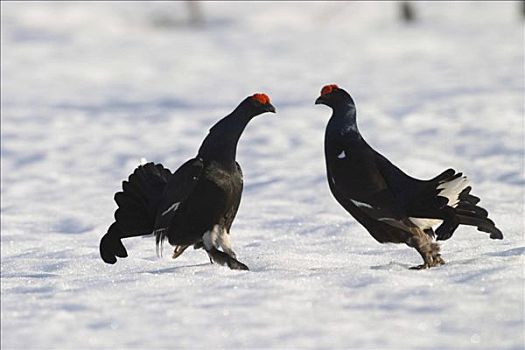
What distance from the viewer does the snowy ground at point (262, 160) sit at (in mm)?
3842

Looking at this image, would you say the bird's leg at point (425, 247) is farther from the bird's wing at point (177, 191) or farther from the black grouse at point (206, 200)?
the bird's wing at point (177, 191)

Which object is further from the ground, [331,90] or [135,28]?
[331,90]

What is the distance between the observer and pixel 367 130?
1166cm

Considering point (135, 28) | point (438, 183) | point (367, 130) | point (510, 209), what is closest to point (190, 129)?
point (367, 130)

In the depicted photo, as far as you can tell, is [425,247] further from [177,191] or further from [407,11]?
[407,11]

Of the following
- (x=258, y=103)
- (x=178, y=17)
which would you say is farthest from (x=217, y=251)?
(x=178, y=17)

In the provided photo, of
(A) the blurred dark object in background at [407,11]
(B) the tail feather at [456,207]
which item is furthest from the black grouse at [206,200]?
(A) the blurred dark object in background at [407,11]

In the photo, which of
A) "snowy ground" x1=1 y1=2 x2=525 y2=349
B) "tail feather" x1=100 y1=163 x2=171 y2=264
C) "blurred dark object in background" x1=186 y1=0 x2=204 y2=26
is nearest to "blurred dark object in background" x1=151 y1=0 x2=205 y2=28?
"blurred dark object in background" x1=186 y1=0 x2=204 y2=26

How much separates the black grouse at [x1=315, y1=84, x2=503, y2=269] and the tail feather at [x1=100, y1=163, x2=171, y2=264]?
984 millimetres

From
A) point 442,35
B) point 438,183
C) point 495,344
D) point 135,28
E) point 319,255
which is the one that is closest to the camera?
point 495,344

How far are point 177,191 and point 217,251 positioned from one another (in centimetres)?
36

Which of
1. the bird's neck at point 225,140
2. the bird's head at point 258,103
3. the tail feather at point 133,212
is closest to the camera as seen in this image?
the bird's neck at point 225,140

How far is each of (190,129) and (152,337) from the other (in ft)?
28.0

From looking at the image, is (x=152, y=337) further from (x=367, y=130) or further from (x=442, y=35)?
(x=442, y=35)
